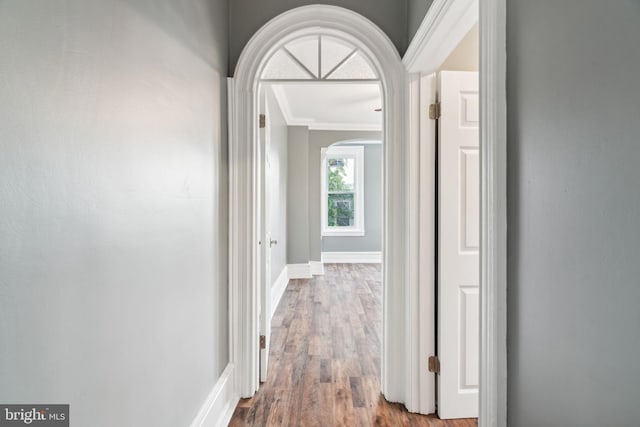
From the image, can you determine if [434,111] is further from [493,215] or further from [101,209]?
[101,209]

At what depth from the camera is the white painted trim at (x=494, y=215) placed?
3.38 feet

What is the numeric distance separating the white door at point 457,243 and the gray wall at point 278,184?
2.58 meters

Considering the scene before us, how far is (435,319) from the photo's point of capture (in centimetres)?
206

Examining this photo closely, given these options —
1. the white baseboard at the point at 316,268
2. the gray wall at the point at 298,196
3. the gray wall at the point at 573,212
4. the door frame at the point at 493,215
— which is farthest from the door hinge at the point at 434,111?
the white baseboard at the point at 316,268

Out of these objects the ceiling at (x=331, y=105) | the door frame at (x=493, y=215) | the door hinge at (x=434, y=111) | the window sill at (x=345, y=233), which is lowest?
the window sill at (x=345, y=233)

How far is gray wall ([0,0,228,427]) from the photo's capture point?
0.68 metres

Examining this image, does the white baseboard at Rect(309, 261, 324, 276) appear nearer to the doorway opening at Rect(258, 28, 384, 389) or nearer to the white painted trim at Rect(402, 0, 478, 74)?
the doorway opening at Rect(258, 28, 384, 389)

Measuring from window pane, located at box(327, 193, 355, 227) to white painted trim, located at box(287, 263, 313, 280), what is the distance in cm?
199

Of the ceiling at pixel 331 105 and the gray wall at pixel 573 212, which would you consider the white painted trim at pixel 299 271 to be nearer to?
the ceiling at pixel 331 105

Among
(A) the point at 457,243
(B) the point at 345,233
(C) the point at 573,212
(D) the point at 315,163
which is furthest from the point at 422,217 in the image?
(B) the point at 345,233

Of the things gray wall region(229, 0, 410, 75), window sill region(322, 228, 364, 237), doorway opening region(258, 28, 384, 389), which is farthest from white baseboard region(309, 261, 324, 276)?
gray wall region(229, 0, 410, 75)

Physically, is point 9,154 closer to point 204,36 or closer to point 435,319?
point 204,36

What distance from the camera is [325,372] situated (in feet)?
8.61

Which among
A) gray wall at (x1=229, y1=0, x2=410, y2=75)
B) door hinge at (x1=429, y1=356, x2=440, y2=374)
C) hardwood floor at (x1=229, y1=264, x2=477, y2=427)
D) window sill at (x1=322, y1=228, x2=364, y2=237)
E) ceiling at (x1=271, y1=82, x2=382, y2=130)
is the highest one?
ceiling at (x1=271, y1=82, x2=382, y2=130)
